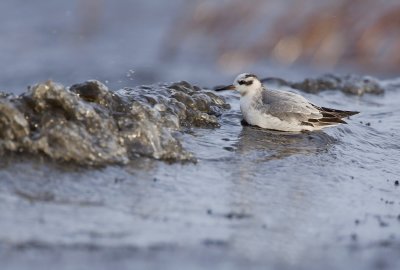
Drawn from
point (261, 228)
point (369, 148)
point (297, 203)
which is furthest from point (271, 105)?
point (261, 228)

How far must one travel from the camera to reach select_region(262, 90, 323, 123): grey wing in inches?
356

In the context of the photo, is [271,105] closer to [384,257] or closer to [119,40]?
[384,257]

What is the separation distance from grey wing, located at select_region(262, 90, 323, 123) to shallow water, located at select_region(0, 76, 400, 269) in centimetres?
84

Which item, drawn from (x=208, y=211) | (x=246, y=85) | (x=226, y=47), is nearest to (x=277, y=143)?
(x=246, y=85)

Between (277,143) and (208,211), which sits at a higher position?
(277,143)

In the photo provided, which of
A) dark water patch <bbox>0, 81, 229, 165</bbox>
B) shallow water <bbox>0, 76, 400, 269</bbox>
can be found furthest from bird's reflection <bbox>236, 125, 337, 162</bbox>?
dark water patch <bbox>0, 81, 229, 165</bbox>

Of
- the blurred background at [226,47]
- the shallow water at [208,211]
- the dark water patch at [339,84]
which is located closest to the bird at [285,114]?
the shallow water at [208,211]

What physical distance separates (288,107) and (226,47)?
6026 mm

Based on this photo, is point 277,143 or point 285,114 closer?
point 277,143

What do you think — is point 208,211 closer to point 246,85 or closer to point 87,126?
point 87,126

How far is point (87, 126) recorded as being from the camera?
7.09 meters

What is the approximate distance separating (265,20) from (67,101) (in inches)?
406

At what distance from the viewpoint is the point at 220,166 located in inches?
287

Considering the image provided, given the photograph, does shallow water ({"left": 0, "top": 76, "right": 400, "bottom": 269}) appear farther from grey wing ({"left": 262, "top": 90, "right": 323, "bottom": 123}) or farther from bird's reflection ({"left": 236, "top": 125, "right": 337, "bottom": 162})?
grey wing ({"left": 262, "top": 90, "right": 323, "bottom": 123})
